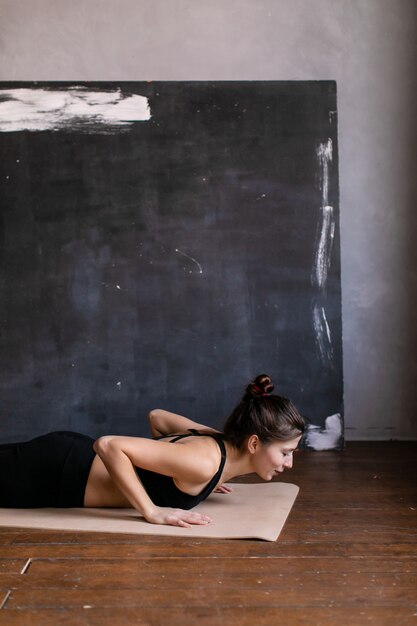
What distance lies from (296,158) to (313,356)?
105cm

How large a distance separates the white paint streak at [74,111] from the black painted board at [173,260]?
0.02 m

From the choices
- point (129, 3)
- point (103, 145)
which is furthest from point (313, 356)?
point (129, 3)

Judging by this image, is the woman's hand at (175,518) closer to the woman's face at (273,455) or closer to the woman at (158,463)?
the woman at (158,463)

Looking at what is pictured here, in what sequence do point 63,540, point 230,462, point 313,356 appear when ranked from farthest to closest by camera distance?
point 313,356, point 230,462, point 63,540

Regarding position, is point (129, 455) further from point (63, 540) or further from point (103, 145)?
point (103, 145)

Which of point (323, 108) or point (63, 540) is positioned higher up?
point (323, 108)

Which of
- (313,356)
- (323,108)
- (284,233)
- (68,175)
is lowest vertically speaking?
(313,356)

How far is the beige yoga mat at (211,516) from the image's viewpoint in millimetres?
2623

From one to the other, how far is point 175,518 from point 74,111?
7.69ft

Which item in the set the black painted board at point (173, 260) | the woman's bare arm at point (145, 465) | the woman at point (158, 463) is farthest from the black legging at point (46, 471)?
the black painted board at point (173, 260)

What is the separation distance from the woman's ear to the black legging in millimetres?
595

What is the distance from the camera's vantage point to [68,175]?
13.4 feet

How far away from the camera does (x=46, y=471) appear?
9.40ft

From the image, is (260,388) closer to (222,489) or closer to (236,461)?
(236,461)
